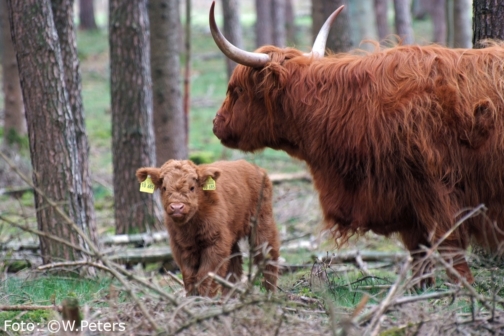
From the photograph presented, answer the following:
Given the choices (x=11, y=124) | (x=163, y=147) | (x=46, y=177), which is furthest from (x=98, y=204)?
(x=46, y=177)

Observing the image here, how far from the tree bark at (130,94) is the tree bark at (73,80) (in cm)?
165

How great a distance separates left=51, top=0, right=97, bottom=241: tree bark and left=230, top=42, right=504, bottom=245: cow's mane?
2765 millimetres

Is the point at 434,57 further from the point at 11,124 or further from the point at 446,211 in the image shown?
the point at 11,124

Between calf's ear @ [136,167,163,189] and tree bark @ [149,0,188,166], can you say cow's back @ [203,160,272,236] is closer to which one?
calf's ear @ [136,167,163,189]

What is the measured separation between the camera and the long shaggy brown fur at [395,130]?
617 cm

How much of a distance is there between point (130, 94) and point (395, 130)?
5.29 meters

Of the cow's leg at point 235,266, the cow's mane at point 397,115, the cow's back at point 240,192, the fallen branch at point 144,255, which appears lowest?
the fallen branch at point 144,255

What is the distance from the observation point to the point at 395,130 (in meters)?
6.21

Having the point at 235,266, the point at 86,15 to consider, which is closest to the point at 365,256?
the point at 235,266

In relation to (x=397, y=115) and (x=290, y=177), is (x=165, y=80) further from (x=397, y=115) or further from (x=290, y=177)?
(x=397, y=115)

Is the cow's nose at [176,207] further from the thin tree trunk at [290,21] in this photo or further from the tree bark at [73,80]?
the thin tree trunk at [290,21]

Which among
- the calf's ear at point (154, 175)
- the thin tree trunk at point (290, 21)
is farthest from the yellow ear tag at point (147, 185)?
the thin tree trunk at point (290, 21)

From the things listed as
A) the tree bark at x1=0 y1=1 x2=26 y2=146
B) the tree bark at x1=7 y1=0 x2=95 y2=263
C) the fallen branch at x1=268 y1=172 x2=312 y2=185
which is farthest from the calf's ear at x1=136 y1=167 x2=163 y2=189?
the tree bark at x1=0 y1=1 x2=26 y2=146

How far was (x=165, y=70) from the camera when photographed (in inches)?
491
